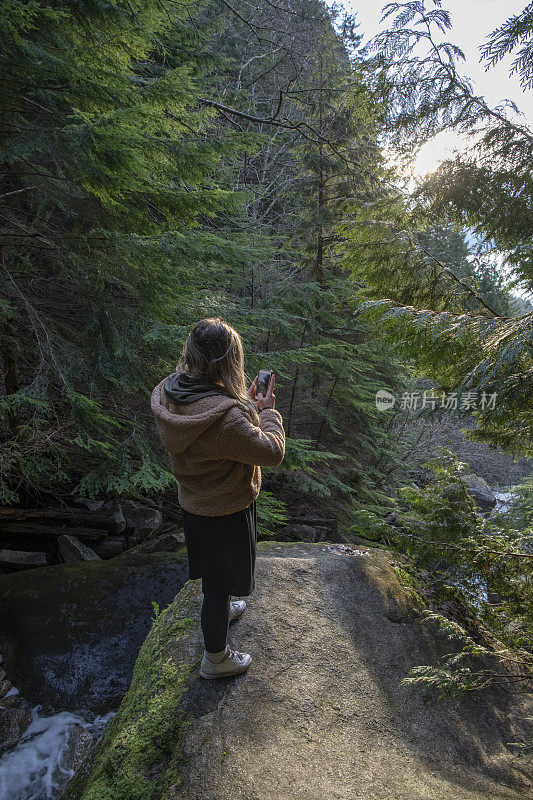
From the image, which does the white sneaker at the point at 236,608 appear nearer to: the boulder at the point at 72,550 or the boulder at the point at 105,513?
the boulder at the point at 72,550

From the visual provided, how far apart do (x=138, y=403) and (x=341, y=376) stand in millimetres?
4532

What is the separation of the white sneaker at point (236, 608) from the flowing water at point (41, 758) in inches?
78.4

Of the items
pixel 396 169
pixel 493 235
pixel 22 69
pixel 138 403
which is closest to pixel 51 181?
pixel 22 69

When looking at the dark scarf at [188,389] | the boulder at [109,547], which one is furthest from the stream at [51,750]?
the dark scarf at [188,389]

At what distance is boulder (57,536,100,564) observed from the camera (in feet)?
Answer: 18.7

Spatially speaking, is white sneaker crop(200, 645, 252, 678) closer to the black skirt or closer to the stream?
the black skirt

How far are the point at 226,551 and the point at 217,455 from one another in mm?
672

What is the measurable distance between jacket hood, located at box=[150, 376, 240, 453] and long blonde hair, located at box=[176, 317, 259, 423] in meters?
0.10

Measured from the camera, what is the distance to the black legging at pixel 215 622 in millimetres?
2625

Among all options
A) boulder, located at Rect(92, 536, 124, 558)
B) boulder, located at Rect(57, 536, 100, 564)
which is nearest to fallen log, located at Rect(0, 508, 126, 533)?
boulder, located at Rect(92, 536, 124, 558)

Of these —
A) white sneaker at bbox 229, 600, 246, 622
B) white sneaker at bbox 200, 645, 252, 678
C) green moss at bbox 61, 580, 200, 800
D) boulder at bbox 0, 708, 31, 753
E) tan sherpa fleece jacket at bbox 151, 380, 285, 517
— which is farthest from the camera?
boulder at bbox 0, 708, 31, 753

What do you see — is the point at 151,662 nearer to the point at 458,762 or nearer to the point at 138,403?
the point at 458,762

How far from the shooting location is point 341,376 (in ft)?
29.7

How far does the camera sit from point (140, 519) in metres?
6.89
